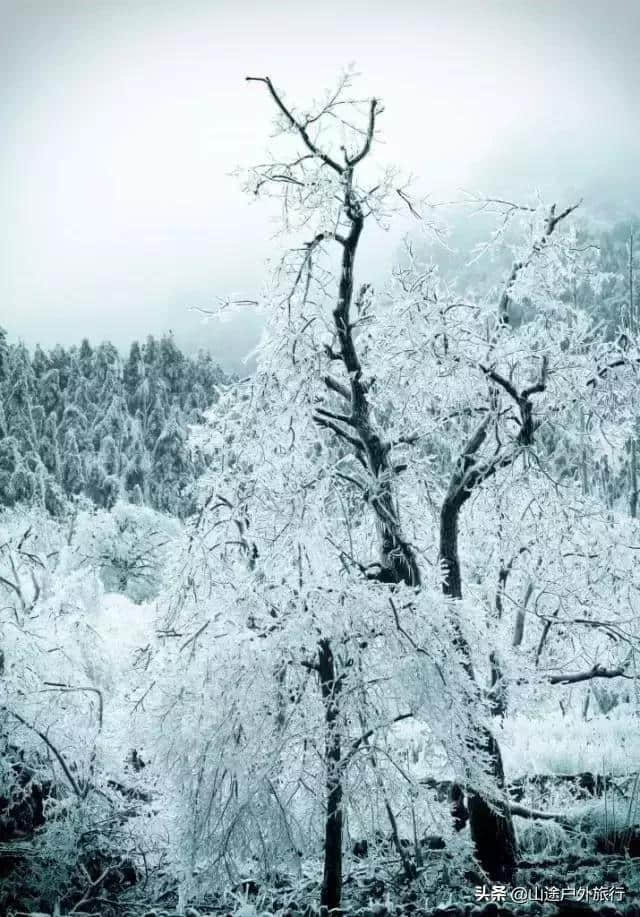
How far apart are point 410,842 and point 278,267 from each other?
5728 millimetres

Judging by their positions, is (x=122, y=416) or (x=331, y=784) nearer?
(x=331, y=784)

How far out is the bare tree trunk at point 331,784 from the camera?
3873 millimetres

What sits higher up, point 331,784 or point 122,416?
point 122,416

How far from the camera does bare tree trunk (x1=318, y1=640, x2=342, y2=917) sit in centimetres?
387

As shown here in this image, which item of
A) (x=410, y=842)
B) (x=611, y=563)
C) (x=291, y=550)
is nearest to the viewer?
(x=291, y=550)

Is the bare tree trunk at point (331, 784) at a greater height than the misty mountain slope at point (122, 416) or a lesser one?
lesser

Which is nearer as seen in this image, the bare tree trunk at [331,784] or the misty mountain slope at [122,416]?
the bare tree trunk at [331,784]

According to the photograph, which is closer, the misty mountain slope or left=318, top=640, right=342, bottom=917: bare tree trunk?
left=318, top=640, right=342, bottom=917: bare tree trunk

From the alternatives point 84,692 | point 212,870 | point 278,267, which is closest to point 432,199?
point 278,267

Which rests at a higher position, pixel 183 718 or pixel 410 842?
pixel 183 718

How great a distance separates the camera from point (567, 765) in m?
7.55

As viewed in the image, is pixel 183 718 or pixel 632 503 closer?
pixel 183 718

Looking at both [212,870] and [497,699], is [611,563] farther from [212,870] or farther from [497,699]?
[212,870]

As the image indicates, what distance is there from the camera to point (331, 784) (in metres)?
3.95
